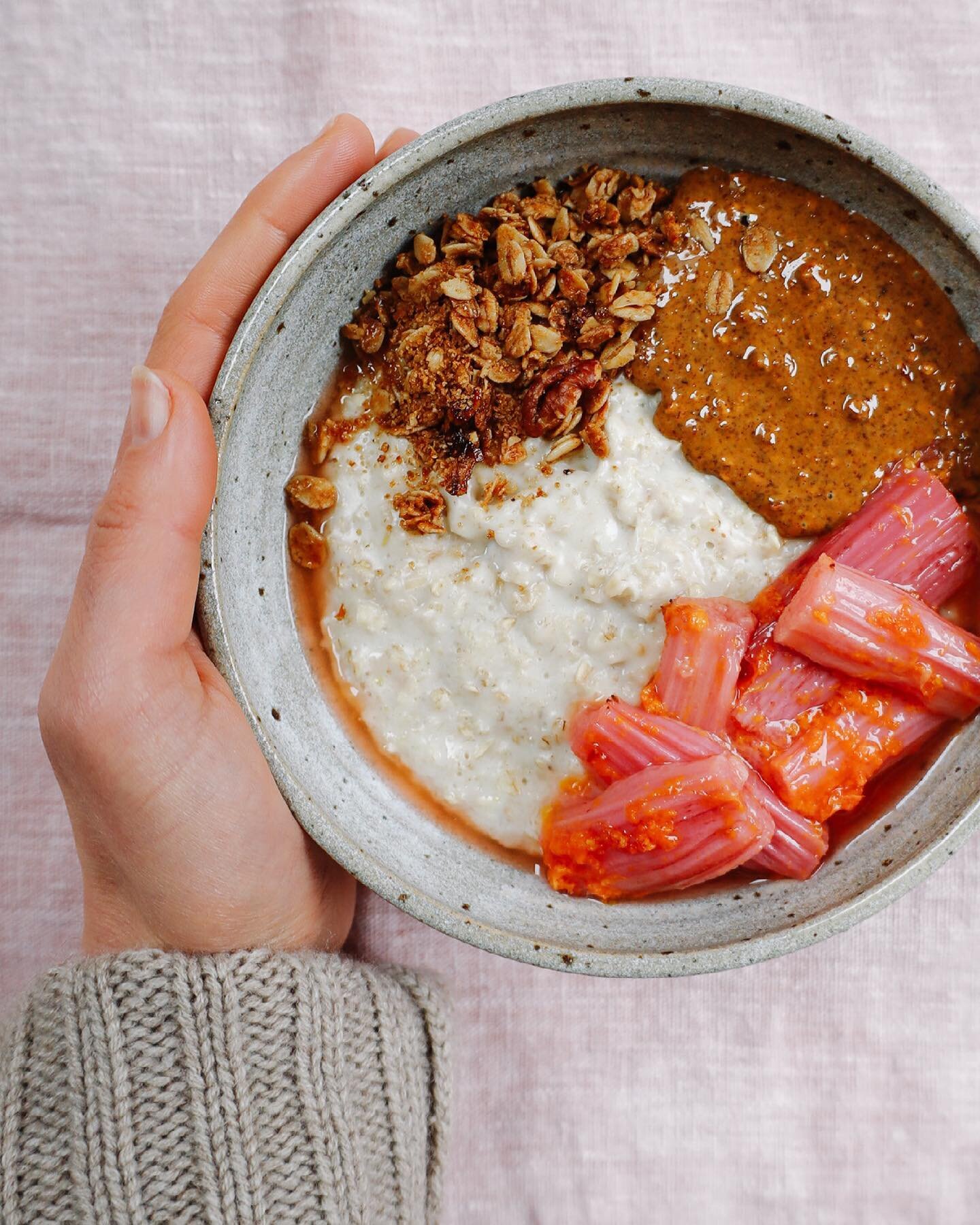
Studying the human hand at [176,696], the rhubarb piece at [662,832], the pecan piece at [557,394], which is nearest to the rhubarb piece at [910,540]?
the rhubarb piece at [662,832]

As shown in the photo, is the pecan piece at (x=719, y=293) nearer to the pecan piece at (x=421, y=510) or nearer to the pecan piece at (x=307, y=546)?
the pecan piece at (x=421, y=510)

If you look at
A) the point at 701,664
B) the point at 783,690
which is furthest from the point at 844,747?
the point at 701,664

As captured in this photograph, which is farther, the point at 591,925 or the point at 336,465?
the point at 336,465

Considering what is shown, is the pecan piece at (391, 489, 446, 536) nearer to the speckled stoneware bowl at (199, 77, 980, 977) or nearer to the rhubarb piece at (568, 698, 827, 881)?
the speckled stoneware bowl at (199, 77, 980, 977)

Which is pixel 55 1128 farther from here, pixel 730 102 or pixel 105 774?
pixel 730 102

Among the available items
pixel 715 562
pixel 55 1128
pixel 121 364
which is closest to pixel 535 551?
pixel 715 562

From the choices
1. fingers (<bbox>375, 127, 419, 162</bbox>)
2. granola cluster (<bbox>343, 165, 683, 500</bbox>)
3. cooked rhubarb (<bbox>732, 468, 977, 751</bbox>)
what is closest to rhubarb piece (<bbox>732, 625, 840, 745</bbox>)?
cooked rhubarb (<bbox>732, 468, 977, 751</bbox>)
